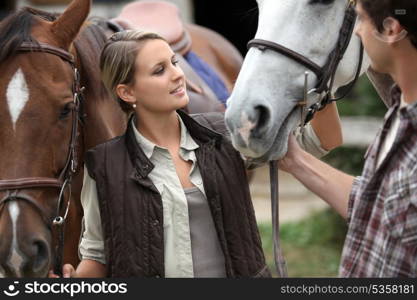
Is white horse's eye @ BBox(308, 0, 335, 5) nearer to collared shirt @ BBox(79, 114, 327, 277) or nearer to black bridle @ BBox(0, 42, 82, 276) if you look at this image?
collared shirt @ BBox(79, 114, 327, 277)

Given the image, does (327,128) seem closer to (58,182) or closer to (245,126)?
(245,126)

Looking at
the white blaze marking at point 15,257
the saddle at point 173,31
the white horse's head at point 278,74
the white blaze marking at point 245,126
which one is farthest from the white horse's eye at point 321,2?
the saddle at point 173,31

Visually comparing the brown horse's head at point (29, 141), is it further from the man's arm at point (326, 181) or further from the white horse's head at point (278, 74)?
the man's arm at point (326, 181)

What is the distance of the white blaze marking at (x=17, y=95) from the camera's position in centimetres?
240

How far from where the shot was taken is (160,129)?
7.72 ft

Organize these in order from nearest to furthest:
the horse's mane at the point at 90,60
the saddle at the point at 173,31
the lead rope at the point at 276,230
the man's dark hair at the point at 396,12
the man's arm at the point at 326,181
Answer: the man's dark hair at the point at 396,12
the man's arm at the point at 326,181
the lead rope at the point at 276,230
the horse's mane at the point at 90,60
the saddle at the point at 173,31

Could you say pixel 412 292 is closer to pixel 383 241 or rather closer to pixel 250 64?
pixel 383 241

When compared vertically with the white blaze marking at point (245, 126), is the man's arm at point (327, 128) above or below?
below

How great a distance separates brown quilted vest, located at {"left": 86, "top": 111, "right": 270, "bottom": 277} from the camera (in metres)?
2.23

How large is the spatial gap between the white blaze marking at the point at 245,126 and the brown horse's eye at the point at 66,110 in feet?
2.01

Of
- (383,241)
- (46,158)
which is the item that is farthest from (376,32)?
(46,158)

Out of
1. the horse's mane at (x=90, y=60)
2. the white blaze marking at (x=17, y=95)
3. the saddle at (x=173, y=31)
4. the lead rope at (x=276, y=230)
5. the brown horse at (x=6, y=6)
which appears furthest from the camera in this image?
the brown horse at (x=6, y=6)

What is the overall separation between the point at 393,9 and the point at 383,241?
54 cm

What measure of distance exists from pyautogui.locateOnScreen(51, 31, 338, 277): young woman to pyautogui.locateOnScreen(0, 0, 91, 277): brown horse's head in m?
0.14
